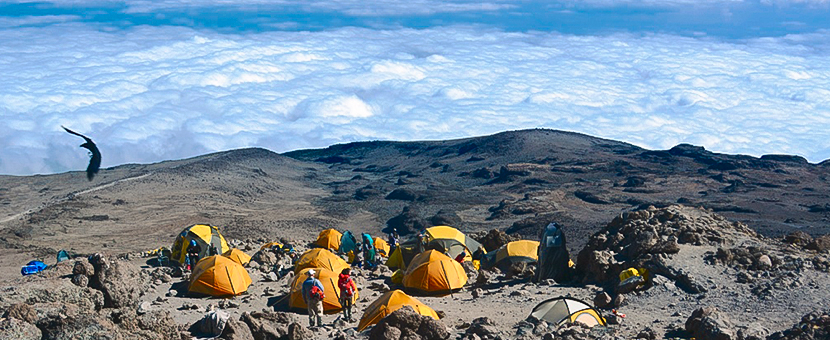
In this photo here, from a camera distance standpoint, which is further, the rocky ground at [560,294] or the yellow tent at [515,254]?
the yellow tent at [515,254]

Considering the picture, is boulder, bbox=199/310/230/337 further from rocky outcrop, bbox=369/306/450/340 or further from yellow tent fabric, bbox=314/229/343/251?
yellow tent fabric, bbox=314/229/343/251

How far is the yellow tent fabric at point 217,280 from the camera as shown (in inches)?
701

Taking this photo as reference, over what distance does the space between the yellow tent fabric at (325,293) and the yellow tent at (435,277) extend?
5.34 ft

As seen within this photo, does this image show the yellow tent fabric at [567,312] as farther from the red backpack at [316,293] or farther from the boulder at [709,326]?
the red backpack at [316,293]

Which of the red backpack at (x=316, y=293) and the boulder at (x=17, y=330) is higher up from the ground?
the boulder at (x=17, y=330)

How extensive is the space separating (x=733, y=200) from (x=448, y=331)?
3961 centimetres

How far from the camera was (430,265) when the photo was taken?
1794 centimetres

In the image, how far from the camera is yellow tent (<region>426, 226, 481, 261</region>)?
2183 centimetres

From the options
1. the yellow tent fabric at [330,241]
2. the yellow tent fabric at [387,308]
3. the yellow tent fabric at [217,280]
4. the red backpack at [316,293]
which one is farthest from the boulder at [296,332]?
the yellow tent fabric at [330,241]

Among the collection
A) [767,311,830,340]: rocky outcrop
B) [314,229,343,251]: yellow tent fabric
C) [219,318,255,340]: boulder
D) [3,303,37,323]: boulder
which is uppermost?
[767,311,830,340]: rocky outcrop

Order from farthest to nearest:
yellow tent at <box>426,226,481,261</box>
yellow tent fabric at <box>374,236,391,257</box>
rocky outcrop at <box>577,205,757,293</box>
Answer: yellow tent fabric at <box>374,236,391,257</box>
yellow tent at <box>426,226,481,261</box>
rocky outcrop at <box>577,205,757,293</box>

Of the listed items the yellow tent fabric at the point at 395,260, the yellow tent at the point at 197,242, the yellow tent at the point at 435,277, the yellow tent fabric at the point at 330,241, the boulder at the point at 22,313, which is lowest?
the yellow tent fabric at the point at 330,241

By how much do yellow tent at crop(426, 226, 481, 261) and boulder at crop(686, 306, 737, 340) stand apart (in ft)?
31.6

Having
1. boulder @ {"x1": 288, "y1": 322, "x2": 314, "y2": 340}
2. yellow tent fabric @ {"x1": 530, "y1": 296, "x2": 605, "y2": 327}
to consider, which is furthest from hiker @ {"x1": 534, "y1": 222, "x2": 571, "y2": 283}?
boulder @ {"x1": 288, "y1": 322, "x2": 314, "y2": 340}
